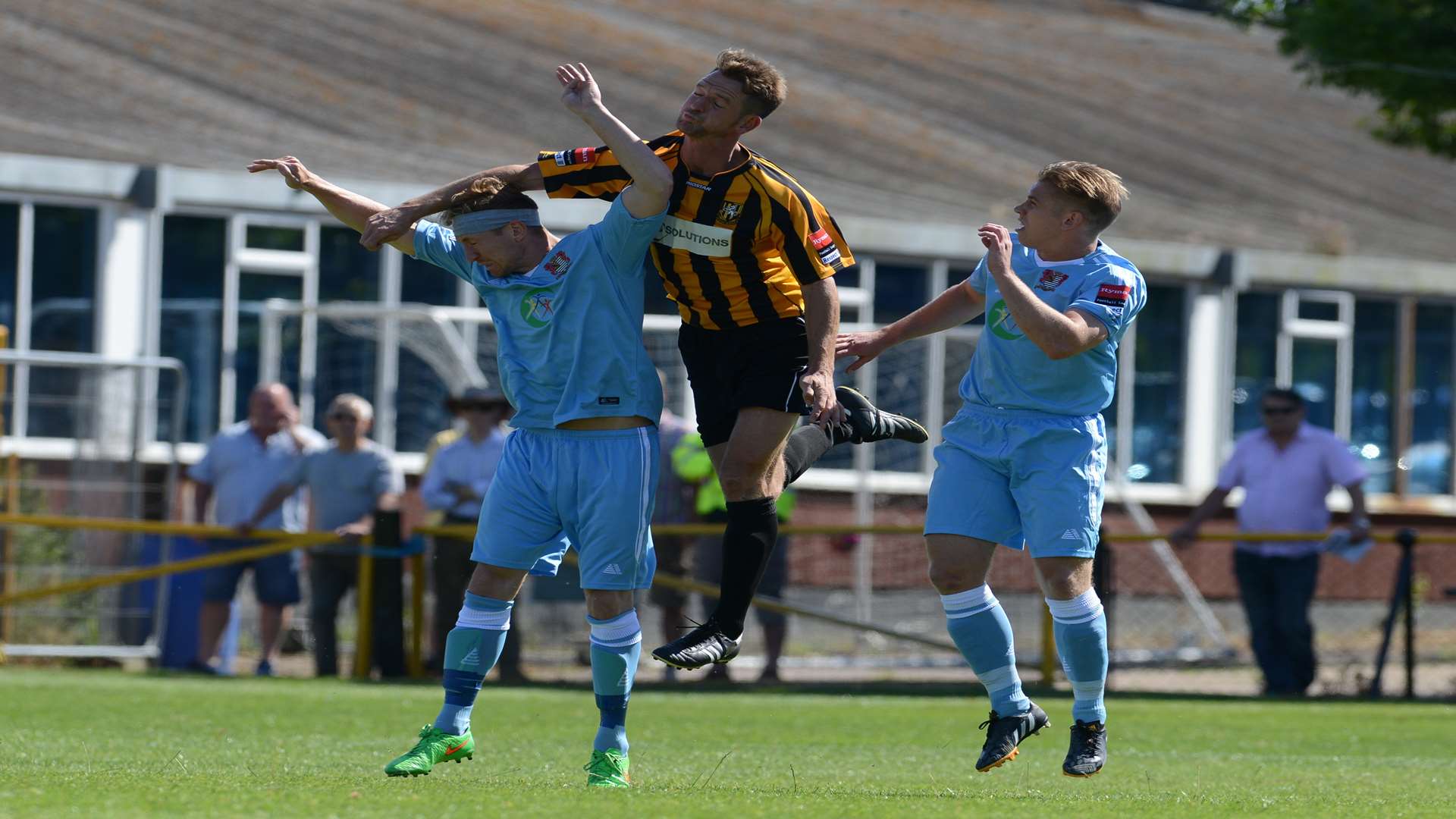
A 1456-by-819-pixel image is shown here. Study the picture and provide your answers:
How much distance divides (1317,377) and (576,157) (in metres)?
16.5

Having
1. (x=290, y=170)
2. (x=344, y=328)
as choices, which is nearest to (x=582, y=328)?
(x=290, y=170)

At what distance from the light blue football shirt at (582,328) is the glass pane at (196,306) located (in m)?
11.3

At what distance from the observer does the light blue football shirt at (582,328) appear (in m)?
6.68

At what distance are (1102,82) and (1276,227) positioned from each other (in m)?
7.82

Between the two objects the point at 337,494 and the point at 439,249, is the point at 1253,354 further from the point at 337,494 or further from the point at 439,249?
the point at 439,249

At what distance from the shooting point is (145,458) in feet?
50.3

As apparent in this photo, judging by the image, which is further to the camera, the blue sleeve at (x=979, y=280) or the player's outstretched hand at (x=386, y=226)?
the blue sleeve at (x=979, y=280)

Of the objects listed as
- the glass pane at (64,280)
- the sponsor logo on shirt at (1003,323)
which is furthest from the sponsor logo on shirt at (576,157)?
the glass pane at (64,280)

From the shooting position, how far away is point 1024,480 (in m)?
7.00

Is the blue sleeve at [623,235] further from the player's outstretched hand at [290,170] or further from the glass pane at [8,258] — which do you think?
the glass pane at [8,258]

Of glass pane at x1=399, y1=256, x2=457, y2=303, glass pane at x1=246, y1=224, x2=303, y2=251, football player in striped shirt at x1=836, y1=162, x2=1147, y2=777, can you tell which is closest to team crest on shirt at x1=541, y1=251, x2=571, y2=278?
football player in striped shirt at x1=836, y1=162, x2=1147, y2=777

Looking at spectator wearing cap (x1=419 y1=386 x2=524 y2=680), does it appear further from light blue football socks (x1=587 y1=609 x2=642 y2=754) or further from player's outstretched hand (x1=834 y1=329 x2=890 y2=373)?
light blue football socks (x1=587 y1=609 x2=642 y2=754)

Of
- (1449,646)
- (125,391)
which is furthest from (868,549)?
(125,391)

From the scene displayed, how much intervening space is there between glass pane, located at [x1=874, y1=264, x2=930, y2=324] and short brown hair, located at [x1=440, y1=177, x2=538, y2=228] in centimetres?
1312
